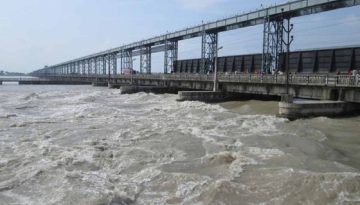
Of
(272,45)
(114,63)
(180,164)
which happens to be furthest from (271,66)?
(114,63)

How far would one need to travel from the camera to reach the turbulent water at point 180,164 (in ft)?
49.1

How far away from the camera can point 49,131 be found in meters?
30.5

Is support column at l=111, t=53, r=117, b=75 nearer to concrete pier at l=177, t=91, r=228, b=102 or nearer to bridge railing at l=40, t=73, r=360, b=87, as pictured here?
bridge railing at l=40, t=73, r=360, b=87

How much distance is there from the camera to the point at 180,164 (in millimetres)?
19531

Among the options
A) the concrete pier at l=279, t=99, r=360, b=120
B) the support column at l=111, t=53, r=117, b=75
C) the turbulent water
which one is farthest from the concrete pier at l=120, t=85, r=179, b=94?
the support column at l=111, t=53, r=117, b=75

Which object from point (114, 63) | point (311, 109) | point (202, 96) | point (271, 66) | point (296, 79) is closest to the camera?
point (311, 109)

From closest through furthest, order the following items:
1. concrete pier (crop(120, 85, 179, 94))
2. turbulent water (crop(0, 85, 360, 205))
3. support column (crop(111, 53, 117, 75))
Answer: turbulent water (crop(0, 85, 360, 205)) < concrete pier (crop(120, 85, 179, 94)) < support column (crop(111, 53, 117, 75))

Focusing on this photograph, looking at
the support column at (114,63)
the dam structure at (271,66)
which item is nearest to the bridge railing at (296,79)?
the dam structure at (271,66)

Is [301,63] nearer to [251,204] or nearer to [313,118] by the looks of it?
[313,118]

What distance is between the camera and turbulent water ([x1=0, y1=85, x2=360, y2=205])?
49.1 feet

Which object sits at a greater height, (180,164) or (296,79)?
(296,79)

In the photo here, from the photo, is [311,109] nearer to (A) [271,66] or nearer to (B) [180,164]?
(B) [180,164]

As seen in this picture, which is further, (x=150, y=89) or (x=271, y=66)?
(x=150, y=89)

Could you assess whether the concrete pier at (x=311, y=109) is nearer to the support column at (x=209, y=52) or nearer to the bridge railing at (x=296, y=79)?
the bridge railing at (x=296, y=79)
